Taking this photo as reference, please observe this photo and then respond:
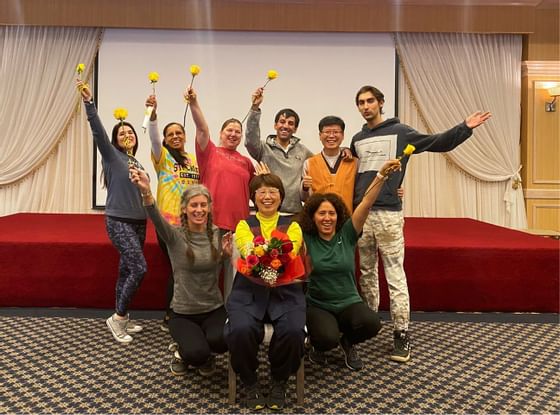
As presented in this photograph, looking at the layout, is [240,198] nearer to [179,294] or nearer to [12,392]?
[179,294]

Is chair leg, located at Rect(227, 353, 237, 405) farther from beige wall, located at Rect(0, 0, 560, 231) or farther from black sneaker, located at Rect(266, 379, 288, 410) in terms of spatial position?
beige wall, located at Rect(0, 0, 560, 231)

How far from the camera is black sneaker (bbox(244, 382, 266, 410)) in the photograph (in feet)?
6.12

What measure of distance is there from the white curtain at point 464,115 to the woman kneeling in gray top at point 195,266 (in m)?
4.12

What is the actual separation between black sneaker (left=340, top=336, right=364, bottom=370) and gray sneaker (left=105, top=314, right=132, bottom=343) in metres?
1.26

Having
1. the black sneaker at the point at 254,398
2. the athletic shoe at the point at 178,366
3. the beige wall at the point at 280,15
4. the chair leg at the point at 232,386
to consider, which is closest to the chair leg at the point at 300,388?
the black sneaker at the point at 254,398

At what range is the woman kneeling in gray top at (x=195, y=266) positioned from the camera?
2.16m

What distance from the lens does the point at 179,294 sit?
224 centimetres

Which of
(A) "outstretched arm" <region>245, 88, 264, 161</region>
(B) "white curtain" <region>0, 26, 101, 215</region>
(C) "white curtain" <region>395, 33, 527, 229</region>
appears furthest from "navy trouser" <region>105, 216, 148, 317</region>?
(C) "white curtain" <region>395, 33, 527, 229</region>

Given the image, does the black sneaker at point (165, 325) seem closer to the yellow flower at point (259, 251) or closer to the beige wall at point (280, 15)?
the yellow flower at point (259, 251)

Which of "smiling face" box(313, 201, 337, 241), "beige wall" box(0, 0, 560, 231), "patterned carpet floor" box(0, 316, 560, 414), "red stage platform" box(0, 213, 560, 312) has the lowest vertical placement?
A: "patterned carpet floor" box(0, 316, 560, 414)

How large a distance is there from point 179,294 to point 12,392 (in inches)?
32.8

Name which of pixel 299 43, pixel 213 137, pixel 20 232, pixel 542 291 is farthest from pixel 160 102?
pixel 542 291

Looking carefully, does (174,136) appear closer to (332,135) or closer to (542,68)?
(332,135)

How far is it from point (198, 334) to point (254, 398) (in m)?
0.41
